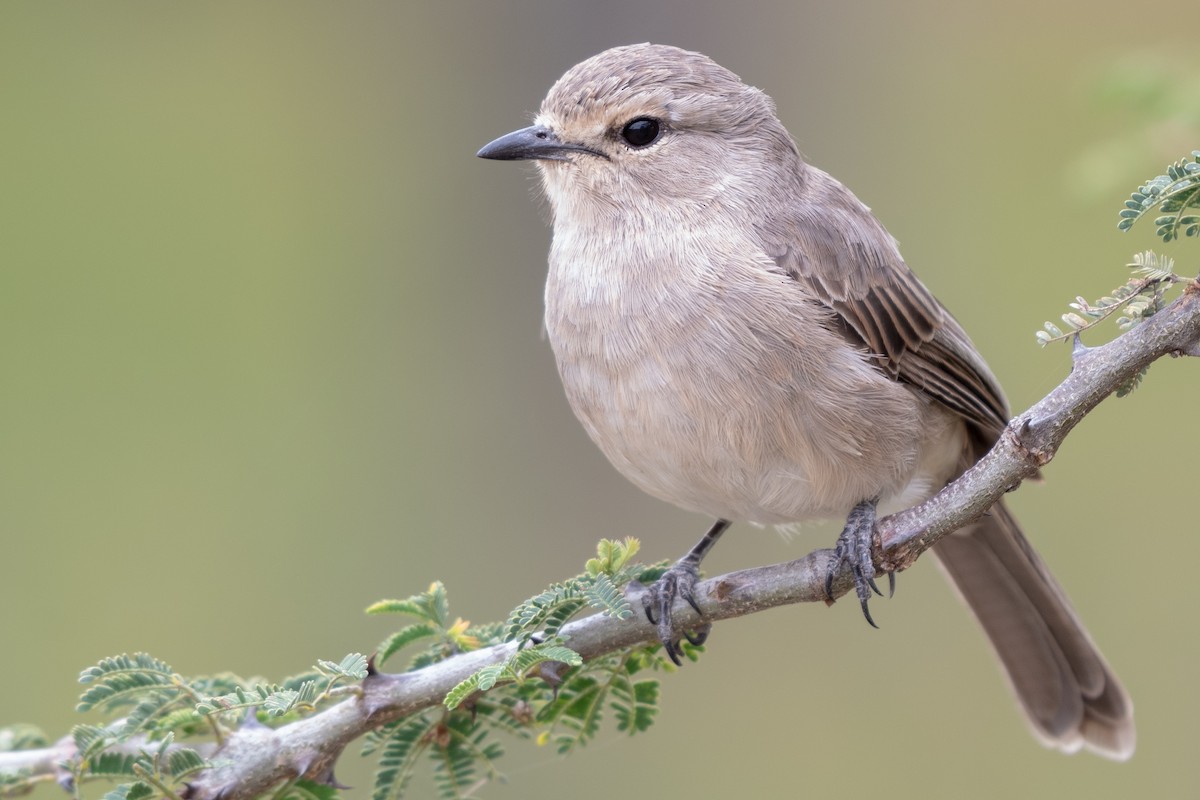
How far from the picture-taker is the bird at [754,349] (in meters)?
4.02

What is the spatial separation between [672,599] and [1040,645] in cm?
186

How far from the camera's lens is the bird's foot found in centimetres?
365

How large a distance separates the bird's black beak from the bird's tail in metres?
1.95

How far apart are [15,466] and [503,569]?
11.0 ft

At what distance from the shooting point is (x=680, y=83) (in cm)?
455

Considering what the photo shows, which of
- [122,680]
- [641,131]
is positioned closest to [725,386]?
[641,131]

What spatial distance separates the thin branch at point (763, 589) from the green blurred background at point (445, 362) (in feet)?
14.0

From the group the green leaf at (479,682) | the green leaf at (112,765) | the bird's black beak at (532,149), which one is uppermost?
the bird's black beak at (532,149)

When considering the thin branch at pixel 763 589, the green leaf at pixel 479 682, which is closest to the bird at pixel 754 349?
the thin branch at pixel 763 589

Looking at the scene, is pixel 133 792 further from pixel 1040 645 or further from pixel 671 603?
pixel 1040 645

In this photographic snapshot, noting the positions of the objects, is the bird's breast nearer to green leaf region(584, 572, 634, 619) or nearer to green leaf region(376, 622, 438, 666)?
green leaf region(584, 572, 634, 619)

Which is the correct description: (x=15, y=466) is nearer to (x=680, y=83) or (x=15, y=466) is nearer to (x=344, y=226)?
(x=344, y=226)

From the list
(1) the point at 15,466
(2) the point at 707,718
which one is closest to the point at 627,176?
(2) the point at 707,718

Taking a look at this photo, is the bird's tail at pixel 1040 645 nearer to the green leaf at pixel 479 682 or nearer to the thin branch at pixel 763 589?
the thin branch at pixel 763 589
